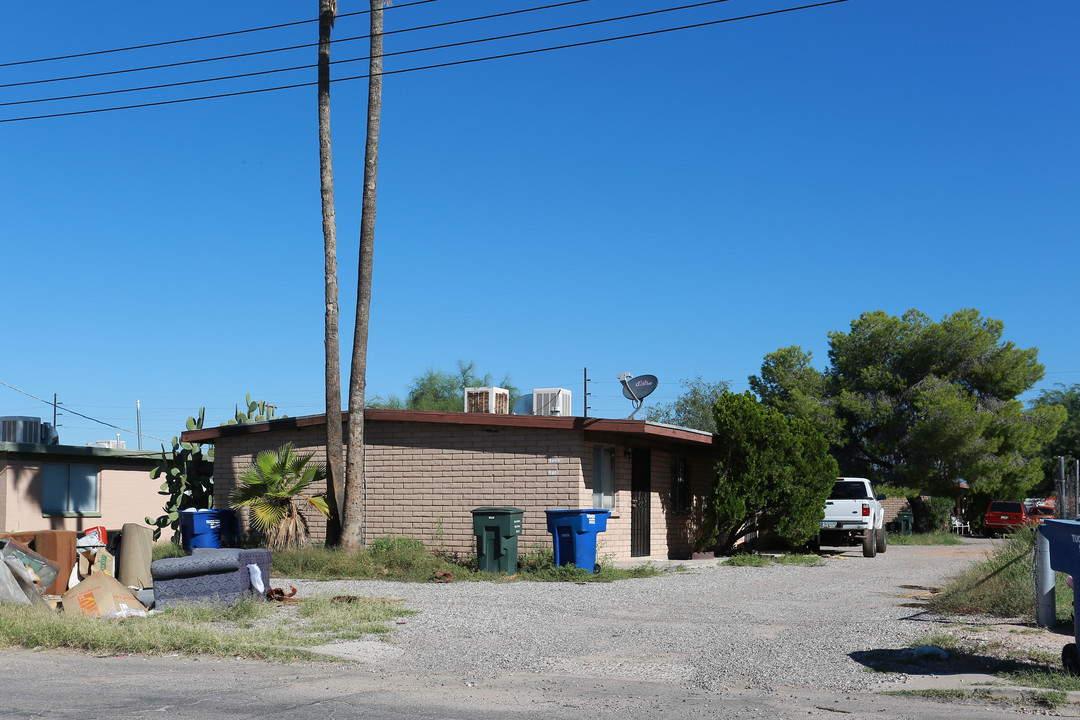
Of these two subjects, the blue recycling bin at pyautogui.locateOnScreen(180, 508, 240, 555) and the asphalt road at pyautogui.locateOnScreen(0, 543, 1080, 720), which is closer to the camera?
A: the asphalt road at pyautogui.locateOnScreen(0, 543, 1080, 720)

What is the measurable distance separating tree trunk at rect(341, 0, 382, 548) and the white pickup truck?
A: 1034 centimetres

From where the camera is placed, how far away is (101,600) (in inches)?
485

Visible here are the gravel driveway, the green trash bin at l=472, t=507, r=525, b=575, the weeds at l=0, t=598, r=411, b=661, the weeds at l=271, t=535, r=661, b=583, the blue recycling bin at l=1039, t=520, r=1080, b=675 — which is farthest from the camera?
the green trash bin at l=472, t=507, r=525, b=575

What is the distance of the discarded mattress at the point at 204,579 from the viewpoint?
41.3 feet

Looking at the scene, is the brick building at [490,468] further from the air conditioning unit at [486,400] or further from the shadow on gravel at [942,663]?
the shadow on gravel at [942,663]

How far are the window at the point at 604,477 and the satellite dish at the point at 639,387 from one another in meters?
1.38

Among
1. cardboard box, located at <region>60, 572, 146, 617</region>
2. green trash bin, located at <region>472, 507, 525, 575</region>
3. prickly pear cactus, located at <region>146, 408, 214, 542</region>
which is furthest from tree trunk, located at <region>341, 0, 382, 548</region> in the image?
cardboard box, located at <region>60, 572, 146, 617</region>

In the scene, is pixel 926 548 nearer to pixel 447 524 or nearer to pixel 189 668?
pixel 447 524

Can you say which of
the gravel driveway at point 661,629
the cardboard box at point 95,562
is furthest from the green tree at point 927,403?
the cardboard box at point 95,562

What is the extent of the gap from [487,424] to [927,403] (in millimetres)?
22110

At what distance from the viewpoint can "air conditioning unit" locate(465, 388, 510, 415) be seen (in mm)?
22188

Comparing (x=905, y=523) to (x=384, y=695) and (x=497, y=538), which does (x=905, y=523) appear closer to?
(x=497, y=538)

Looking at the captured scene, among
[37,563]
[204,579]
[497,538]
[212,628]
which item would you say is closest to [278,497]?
[497,538]

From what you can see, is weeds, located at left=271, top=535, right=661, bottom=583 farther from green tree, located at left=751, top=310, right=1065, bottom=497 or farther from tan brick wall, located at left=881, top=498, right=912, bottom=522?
tan brick wall, located at left=881, top=498, right=912, bottom=522
